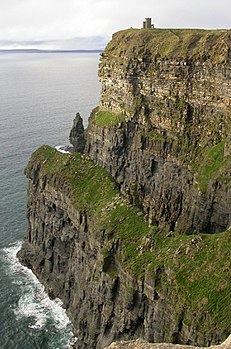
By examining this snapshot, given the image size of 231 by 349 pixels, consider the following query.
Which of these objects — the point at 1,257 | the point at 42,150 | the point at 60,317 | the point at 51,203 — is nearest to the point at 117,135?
the point at 42,150

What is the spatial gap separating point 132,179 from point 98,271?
3506 cm

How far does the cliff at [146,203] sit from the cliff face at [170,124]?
20 centimetres

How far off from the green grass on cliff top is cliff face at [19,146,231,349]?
0.10 metres

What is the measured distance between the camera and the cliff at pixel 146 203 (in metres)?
45.2

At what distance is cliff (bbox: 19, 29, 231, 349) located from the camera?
4516cm

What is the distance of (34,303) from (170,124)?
37789 mm

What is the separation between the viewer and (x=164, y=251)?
4841 cm

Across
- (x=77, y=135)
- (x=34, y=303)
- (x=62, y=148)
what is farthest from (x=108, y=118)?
(x=62, y=148)

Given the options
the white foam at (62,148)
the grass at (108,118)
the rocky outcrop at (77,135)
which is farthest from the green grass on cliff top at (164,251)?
the white foam at (62,148)

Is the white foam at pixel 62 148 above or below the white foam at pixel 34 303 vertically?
above

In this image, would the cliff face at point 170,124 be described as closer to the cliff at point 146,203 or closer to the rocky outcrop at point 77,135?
the cliff at point 146,203

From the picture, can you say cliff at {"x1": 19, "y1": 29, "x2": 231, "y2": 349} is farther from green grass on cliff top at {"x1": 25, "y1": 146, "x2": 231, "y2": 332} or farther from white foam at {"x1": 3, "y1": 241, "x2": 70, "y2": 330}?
white foam at {"x1": 3, "y1": 241, "x2": 70, "y2": 330}

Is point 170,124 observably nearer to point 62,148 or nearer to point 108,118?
point 108,118

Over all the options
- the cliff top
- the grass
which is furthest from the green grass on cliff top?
the cliff top
